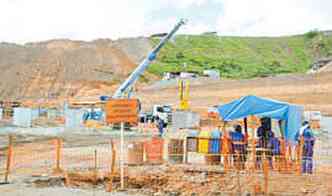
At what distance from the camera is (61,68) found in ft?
332

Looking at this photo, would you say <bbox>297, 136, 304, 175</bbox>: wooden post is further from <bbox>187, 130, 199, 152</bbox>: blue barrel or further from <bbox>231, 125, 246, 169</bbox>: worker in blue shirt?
<bbox>187, 130, 199, 152</bbox>: blue barrel

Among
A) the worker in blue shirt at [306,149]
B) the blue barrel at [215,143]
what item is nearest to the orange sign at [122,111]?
the blue barrel at [215,143]

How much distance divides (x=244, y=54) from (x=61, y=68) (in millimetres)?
63827

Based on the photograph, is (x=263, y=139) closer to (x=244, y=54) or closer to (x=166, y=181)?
(x=166, y=181)

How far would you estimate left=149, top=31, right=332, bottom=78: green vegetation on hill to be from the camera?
423 ft

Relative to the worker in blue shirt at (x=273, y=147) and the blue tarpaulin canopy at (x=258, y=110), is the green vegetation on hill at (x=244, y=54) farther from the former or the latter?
the worker in blue shirt at (x=273, y=147)

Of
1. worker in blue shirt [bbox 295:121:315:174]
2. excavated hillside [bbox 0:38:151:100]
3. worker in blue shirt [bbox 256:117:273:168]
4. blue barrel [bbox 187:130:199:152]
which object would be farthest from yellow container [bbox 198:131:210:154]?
excavated hillside [bbox 0:38:151:100]

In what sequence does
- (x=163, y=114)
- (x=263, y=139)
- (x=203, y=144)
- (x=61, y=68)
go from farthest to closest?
(x=61, y=68)
(x=163, y=114)
(x=203, y=144)
(x=263, y=139)

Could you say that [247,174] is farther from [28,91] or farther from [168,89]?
[28,91]

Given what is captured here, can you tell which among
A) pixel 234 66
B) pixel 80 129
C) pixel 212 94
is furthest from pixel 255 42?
pixel 80 129

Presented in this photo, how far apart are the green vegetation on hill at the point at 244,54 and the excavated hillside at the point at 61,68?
32.8 feet

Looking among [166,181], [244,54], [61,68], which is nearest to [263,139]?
[166,181]

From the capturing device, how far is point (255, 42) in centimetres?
16962

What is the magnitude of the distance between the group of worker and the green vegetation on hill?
95.3 metres
